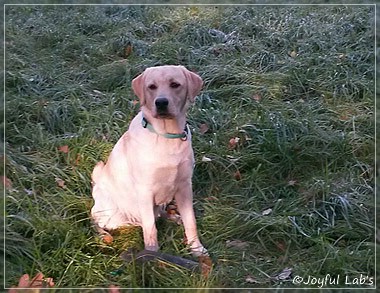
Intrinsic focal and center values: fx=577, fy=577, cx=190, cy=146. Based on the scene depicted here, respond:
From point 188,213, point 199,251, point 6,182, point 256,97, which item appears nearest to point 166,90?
point 188,213

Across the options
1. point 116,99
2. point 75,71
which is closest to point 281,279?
point 116,99

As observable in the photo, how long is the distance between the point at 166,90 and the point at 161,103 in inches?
3.9

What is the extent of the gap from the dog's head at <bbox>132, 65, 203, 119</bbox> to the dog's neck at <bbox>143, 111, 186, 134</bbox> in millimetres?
49

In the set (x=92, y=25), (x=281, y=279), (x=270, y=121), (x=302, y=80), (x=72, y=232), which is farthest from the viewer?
(x=92, y=25)

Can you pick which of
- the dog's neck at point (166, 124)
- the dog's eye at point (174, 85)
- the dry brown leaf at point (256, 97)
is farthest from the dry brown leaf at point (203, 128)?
the dog's eye at point (174, 85)

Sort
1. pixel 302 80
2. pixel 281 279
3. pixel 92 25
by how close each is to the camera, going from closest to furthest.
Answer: pixel 281 279, pixel 302 80, pixel 92 25

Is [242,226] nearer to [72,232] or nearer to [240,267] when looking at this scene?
[240,267]

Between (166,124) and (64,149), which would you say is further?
(64,149)

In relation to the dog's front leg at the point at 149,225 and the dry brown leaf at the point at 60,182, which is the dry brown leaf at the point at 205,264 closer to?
the dog's front leg at the point at 149,225

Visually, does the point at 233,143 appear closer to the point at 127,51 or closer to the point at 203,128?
the point at 203,128

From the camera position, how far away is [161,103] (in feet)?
10.4

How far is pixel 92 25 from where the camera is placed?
261 inches

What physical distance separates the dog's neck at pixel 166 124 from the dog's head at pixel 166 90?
0.05 meters

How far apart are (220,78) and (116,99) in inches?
40.9
